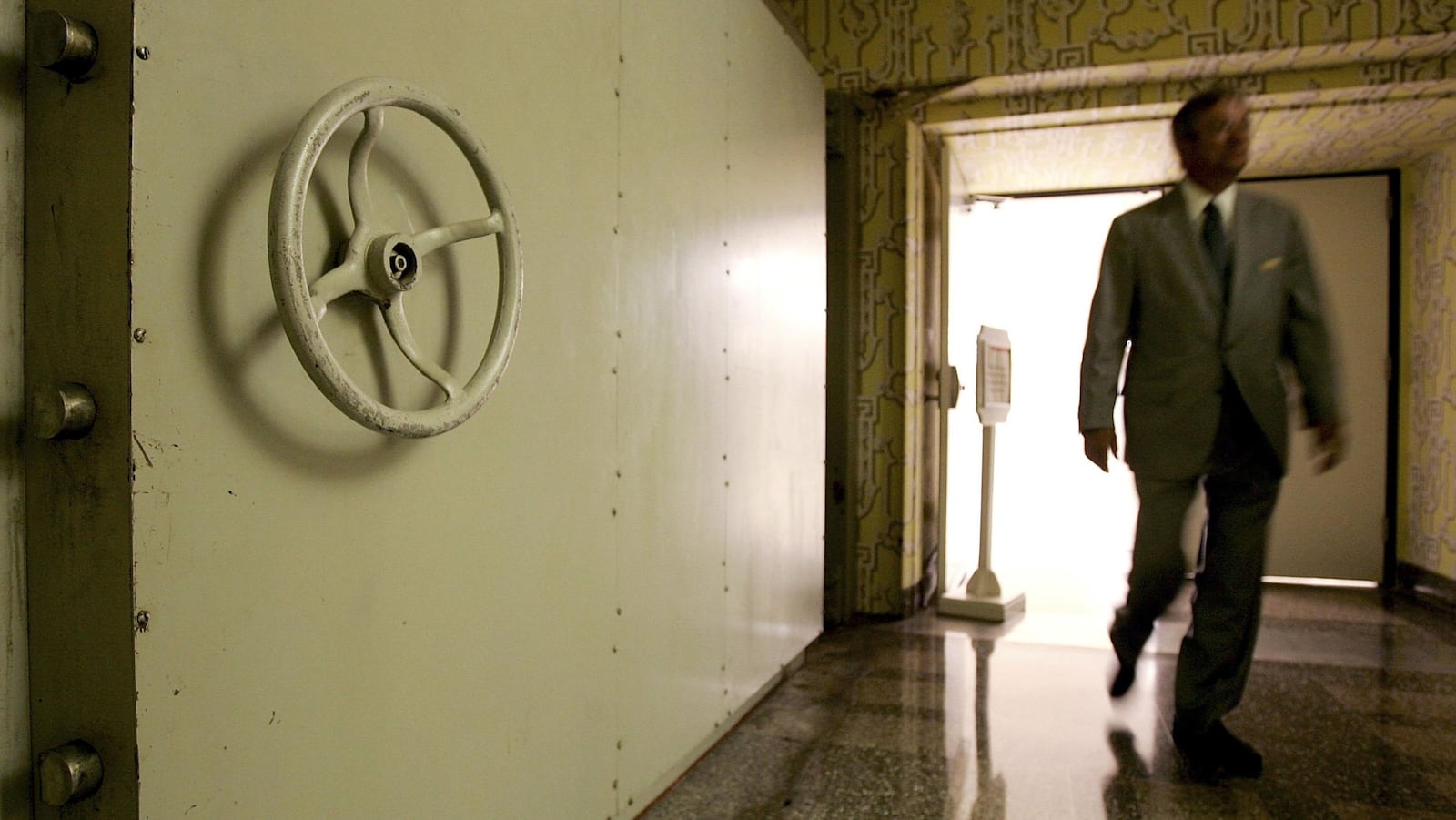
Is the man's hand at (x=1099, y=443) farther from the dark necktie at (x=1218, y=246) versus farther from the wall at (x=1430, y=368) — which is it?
the wall at (x=1430, y=368)

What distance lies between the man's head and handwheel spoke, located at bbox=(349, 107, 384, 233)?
171cm

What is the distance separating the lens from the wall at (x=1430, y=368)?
12.6 feet

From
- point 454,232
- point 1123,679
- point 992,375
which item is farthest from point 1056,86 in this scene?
point 454,232

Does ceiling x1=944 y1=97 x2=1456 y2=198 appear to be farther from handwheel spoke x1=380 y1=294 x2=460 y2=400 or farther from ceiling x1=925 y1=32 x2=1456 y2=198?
handwheel spoke x1=380 y1=294 x2=460 y2=400

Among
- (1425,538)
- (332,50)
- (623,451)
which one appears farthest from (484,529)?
(1425,538)

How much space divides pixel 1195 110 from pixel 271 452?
1932 millimetres

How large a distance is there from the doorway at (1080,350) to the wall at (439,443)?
2.16m

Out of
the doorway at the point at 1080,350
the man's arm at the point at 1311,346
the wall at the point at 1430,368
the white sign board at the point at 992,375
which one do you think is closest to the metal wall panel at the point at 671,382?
the man's arm at the point at 1311,346

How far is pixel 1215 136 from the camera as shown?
189 cm

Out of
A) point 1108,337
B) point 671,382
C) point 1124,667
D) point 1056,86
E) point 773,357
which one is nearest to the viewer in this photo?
point 671,382

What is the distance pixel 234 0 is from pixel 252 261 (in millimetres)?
235

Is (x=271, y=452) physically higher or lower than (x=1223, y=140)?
lower

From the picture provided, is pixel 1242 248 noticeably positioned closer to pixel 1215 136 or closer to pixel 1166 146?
pixel 1215 136

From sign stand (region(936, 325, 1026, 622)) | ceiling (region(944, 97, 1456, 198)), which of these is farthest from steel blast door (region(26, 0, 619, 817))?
ceiling (region(944, 97, 1456, 198))
